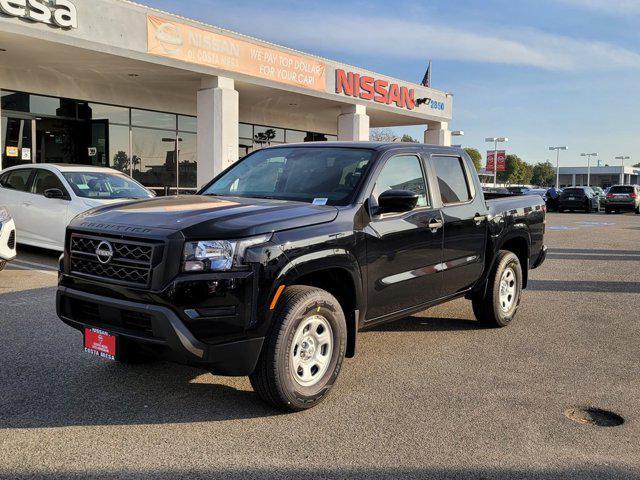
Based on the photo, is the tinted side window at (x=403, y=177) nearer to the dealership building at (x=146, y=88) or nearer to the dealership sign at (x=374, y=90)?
the dealership building at (x=146, y=88)

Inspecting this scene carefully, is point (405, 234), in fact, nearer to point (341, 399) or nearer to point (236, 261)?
point (341, 399)

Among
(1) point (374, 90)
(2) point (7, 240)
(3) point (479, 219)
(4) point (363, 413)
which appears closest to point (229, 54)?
(1) point (374, 90)

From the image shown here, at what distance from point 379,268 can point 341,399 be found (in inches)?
39.6

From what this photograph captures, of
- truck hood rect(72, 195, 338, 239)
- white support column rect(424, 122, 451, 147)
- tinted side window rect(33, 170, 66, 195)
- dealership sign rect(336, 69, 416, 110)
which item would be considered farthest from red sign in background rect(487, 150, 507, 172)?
truck hood rect(72, 195, 338, 239)

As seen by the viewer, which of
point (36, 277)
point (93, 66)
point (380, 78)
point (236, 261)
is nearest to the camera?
point (236, 261)

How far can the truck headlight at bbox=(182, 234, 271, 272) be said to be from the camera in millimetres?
3590

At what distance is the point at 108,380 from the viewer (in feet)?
14.9

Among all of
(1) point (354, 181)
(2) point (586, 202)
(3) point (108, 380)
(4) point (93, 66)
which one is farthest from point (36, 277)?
(2) point (586, 202)

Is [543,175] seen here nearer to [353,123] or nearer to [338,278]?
[353,123]

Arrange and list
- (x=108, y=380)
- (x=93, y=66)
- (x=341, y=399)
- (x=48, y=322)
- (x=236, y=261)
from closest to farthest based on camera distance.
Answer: (x=236, y=261) → (x=341, y=399) → (x=108, y=380) → (x=48, y=322) → (x=93, y=66)

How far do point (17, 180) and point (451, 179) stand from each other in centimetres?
846

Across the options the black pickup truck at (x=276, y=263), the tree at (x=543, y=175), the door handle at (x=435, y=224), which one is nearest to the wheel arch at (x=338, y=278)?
the black pickup truck at (x=276, y=263)

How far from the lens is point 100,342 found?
152 inches

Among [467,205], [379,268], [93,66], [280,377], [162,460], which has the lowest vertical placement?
[162,460]
